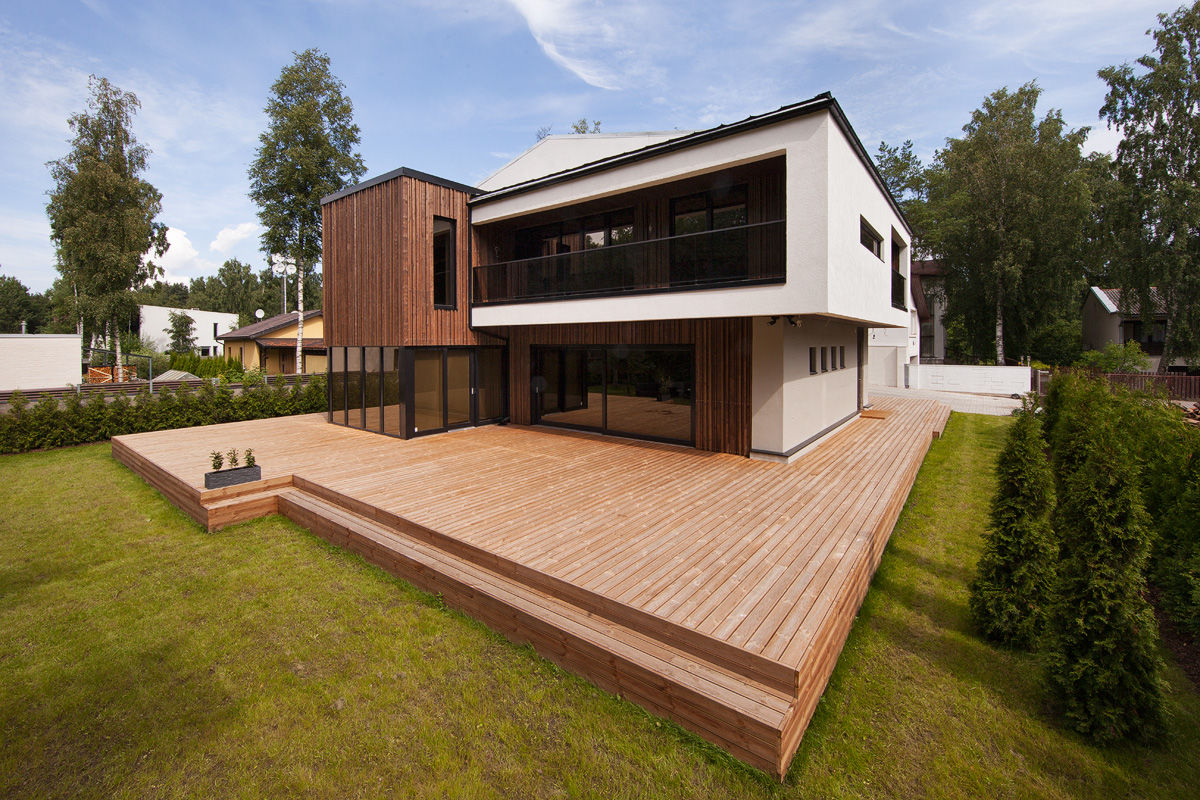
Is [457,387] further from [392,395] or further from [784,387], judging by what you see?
[784,387]

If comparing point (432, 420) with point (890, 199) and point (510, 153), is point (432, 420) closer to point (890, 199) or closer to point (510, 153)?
point (890, 199)

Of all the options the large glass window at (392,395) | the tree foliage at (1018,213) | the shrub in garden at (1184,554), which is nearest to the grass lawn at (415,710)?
the shrub in garden at (1184,554)

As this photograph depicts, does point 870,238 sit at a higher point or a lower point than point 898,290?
higher

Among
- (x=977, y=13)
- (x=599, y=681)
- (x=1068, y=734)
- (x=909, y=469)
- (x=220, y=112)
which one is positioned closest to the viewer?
(x=1068, y=734)

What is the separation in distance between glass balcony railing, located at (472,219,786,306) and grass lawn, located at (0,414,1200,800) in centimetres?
459

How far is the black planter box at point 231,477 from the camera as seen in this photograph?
662cm

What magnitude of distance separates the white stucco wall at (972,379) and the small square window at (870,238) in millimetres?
13999

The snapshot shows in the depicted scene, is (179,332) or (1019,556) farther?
(179,332)

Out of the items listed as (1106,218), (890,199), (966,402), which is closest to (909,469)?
(890,199)

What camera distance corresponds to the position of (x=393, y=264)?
1001 cm

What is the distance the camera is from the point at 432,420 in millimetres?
10742

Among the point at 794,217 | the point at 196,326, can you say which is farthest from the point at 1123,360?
the point at 196,326

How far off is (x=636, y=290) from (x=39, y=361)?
26204mm

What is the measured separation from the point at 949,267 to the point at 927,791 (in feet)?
104
